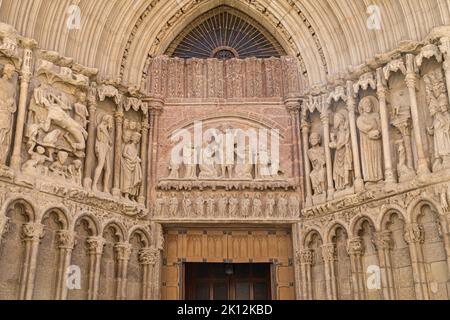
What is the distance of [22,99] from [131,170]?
223cm

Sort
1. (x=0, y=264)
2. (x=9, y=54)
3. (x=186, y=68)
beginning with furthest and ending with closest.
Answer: (x=186, y=68) < (x=9, y=54) < (x=0, y=264)

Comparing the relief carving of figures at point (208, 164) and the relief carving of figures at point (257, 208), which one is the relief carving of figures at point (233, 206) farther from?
the relief carving of figures at point (208, 164)

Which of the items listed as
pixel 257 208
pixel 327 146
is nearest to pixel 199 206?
pixel 257 208

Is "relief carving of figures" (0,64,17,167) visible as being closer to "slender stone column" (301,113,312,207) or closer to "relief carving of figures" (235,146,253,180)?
"relief carving of figures" (235,146,253,180)

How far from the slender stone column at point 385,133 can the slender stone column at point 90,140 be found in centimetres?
466

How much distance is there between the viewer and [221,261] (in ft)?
32.3

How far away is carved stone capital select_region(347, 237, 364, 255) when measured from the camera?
8.85 metres

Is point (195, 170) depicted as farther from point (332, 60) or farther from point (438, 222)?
point (438, 222)

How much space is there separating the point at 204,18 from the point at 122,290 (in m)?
5.68

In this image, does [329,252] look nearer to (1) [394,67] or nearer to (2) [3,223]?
(1) [394,67]

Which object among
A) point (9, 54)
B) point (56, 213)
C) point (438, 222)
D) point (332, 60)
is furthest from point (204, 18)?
point (438, 222)

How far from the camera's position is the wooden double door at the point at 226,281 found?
33.0 feet

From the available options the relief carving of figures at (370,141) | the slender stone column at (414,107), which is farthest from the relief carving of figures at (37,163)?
the slender stone column at (414,107)

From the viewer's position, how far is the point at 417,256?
8.03 meters
